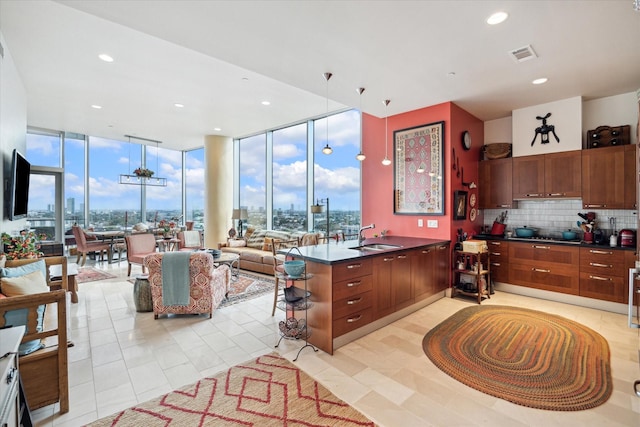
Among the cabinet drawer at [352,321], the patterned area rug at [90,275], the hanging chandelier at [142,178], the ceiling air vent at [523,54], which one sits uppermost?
the ceiling air vent at [523,54]

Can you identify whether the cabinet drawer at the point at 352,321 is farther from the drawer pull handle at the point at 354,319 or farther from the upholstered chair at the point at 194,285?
the upholstered chair at the point at 194,285

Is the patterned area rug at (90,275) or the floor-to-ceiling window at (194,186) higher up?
the floor-to-ceiling window at (194,186)

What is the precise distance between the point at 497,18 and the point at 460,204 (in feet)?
9.06

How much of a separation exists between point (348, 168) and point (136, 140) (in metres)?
6.64

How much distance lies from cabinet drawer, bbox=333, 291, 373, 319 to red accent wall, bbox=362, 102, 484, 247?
202 cm

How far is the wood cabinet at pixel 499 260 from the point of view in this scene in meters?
4.83

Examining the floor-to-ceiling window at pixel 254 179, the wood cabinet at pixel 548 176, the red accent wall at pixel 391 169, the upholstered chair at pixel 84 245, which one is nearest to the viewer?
the wood cabinet at pixel 548 176

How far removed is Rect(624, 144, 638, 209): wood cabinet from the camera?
3.87 m

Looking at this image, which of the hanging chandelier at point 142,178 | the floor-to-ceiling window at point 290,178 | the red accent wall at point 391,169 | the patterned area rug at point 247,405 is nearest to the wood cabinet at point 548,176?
the red accent wall at point 391,169

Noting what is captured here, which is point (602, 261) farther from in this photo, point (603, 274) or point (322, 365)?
point (322, 365)

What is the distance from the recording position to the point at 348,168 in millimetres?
6066

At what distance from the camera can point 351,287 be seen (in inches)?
119

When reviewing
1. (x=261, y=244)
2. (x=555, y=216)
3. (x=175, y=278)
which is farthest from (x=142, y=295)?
(x=555, y=216)

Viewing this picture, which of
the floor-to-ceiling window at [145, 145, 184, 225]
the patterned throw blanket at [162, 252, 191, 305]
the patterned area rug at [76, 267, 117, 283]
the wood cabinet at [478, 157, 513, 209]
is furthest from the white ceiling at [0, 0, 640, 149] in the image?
the floor-to-ceiling window at [145, 145, 184, 225]
